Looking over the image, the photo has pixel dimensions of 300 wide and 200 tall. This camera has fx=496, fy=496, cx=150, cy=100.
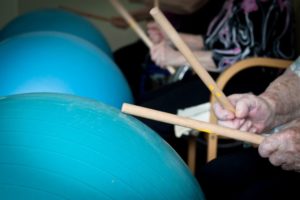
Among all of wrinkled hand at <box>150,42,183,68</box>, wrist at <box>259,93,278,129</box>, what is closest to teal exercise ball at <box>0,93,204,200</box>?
wrist at <box>259,93,278,129</box>

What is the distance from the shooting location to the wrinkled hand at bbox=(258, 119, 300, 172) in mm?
882

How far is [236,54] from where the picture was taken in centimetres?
161

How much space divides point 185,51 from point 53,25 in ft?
3.35

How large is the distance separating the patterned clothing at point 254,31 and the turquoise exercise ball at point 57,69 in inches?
14.7

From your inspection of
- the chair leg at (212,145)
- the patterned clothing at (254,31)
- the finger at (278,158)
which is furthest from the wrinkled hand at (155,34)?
the finger at (278,158)

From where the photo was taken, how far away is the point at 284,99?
108 cm

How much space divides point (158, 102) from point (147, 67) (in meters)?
0.76

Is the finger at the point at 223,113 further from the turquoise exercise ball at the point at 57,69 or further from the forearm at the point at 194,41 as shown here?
the forearm at the point at 194,41

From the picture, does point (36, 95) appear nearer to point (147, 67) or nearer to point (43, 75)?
point (43, 75)

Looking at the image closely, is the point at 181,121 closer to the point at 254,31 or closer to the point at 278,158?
the point at 278,158

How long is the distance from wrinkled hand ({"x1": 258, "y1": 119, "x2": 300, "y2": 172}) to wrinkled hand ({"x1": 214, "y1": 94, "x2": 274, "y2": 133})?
0.12 metres

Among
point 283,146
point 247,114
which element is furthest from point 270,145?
point 247,114

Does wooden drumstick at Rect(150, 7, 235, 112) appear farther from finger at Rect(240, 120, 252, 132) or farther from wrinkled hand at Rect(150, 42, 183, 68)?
wrinkled hand at Rect(150, 42, 183, 68)

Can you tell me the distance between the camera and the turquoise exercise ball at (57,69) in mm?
1249
